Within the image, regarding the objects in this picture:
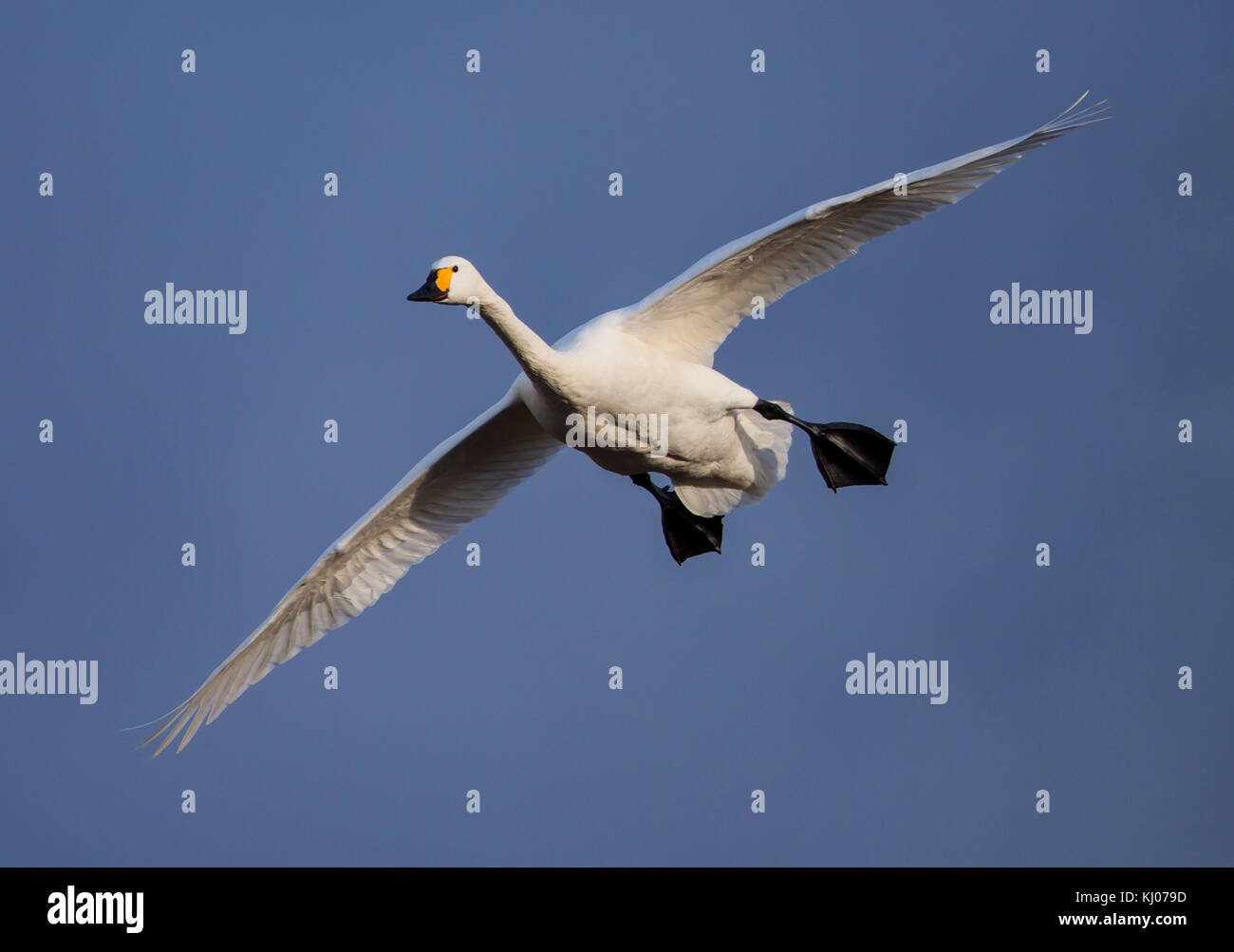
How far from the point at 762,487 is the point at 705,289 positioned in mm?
1959

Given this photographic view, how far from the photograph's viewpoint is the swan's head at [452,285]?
569 inches

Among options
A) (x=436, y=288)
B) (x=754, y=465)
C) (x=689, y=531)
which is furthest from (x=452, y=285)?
(x=689, y=531)

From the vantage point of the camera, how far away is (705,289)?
51.4 feet

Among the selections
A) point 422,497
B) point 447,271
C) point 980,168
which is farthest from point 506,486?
point 980,168

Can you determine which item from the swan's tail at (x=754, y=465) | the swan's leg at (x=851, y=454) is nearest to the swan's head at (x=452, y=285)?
the swan's tail at (x=754, y=465)

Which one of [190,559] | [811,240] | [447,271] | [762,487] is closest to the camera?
[447,271]

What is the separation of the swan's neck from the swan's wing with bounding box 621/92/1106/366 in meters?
1.03

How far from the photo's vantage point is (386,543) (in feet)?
57.1

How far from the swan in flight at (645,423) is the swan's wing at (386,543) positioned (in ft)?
0.04

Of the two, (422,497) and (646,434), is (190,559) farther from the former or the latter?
(646,434)

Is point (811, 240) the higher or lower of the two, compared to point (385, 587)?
higher

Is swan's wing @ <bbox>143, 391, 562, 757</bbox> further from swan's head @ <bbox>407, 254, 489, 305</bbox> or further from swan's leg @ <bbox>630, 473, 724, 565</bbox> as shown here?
swan's head @ <bbox>407, 254, 489, 305</bbox>

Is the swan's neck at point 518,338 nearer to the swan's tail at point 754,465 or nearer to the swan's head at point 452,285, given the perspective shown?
the swan's head at point 452,285

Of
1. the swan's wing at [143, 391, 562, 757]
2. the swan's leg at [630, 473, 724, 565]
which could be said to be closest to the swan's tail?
the swan's leg at [630, 473, 724, 565]
